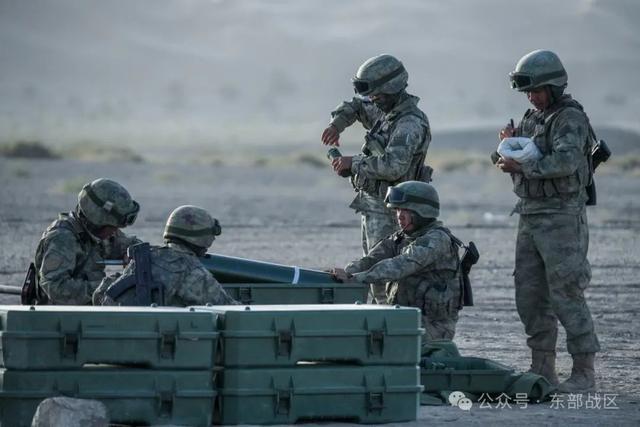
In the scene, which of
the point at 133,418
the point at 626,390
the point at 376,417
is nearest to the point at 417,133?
the point at 626,390

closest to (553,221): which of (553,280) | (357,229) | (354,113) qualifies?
(553,280)

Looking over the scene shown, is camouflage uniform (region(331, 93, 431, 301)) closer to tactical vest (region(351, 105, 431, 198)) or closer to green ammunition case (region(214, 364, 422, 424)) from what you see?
tactical vest (region(351, 105, 431, 198))

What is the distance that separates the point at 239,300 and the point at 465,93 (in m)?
117

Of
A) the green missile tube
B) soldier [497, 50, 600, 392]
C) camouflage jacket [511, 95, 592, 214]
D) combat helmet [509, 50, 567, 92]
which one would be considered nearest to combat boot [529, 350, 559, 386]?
soldier [497, 50, 600, 392]

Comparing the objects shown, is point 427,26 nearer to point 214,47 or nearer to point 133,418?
point 214,47

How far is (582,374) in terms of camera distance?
11.1m

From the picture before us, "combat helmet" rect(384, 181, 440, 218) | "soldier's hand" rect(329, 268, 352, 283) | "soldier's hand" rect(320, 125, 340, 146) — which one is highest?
"soldier's hand" rect(320, 125, 340, 146)

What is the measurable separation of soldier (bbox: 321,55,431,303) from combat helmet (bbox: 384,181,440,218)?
76cm

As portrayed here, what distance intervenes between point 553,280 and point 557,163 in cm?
82

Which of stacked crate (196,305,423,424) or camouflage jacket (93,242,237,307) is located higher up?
camouflage jacket (93,242,237,307)

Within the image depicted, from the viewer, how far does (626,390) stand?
36.4 feet

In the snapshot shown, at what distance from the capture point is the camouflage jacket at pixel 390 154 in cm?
1187

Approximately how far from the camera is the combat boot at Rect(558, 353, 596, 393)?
11031 millimetres

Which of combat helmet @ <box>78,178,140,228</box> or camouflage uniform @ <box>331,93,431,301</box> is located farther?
camouflage uniform @ <box>331,93,431,301</box>
